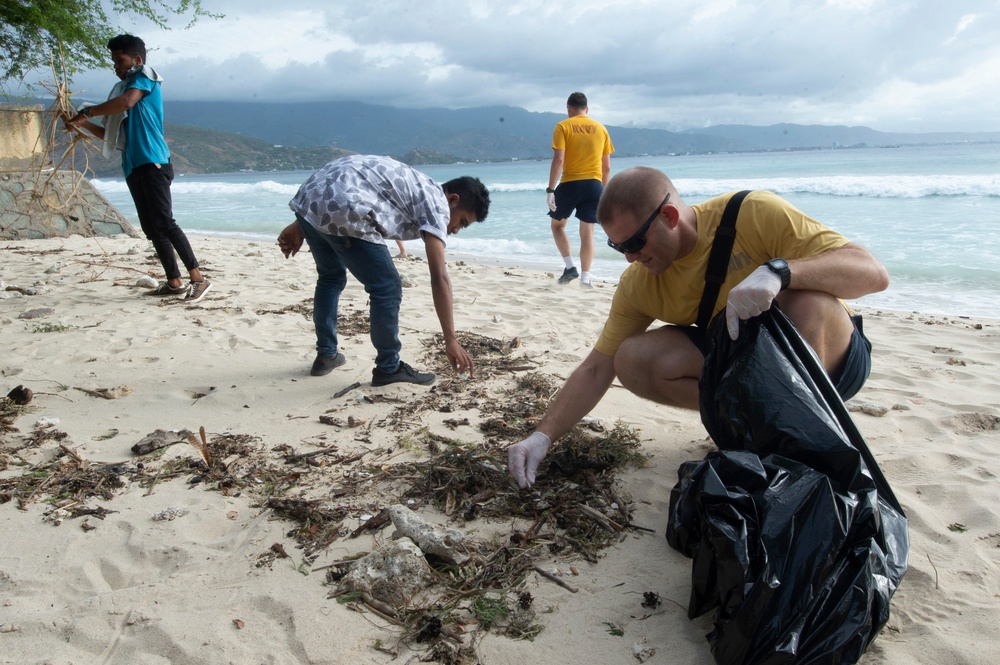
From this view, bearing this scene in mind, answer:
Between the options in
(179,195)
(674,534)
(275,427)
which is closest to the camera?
(674,534)

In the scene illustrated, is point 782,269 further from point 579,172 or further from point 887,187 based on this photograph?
point 887,187

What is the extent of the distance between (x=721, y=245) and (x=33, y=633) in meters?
2.20

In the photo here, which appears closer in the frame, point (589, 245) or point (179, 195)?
point (589, 245)

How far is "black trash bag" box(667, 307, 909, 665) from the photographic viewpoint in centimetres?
138

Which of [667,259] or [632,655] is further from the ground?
[667,259]

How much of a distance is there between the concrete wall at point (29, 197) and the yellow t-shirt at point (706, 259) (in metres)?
7.89

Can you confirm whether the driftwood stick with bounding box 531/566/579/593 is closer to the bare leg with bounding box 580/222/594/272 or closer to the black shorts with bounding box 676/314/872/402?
the black shorts with bounding box 676/314/872/402

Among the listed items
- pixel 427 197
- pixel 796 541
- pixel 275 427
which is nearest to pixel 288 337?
pixel 275 427

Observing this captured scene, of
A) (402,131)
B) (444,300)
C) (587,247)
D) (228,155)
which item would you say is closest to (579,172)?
(587,247)

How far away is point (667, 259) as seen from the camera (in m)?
2.22

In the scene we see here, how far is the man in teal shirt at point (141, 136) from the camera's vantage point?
15.3 ft

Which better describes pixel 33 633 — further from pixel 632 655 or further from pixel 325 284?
pixel 325 284

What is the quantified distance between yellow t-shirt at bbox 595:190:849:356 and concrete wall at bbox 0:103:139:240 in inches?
311

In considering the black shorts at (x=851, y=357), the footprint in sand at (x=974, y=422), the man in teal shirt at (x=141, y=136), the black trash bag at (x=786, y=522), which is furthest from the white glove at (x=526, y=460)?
the man in teal shirt at (x=141, y=136)
